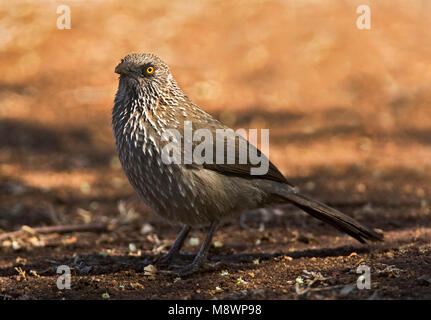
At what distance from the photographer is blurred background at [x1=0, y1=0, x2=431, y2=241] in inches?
327

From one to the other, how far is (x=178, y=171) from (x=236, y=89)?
667 cm

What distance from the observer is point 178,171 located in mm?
5137

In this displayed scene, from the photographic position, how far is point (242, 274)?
498cm

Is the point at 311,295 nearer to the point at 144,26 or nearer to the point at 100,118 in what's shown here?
the point at 100,118

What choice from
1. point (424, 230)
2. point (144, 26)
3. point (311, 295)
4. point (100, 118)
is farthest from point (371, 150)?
point (144, 26)

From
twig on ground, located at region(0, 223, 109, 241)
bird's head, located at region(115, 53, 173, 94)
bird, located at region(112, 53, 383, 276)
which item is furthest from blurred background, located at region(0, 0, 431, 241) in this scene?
bird's head, located at region(115, 53, 173, 94)

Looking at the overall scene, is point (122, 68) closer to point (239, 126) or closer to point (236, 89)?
point (239, 126)

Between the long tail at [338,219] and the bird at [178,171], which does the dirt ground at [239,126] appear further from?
the bird at [178,171]

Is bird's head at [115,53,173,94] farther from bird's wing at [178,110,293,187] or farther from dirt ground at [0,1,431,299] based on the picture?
dirt ground at [0,1,431,299]

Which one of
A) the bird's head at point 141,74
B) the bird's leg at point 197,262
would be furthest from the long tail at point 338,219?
the bird's head at point 141,74

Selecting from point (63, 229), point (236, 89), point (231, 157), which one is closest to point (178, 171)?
point (231, 157)

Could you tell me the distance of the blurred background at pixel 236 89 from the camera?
27.2 ft

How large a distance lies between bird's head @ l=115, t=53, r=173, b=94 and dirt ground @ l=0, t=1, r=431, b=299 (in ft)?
5.35

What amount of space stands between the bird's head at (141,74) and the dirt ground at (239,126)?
1630 millimetres
